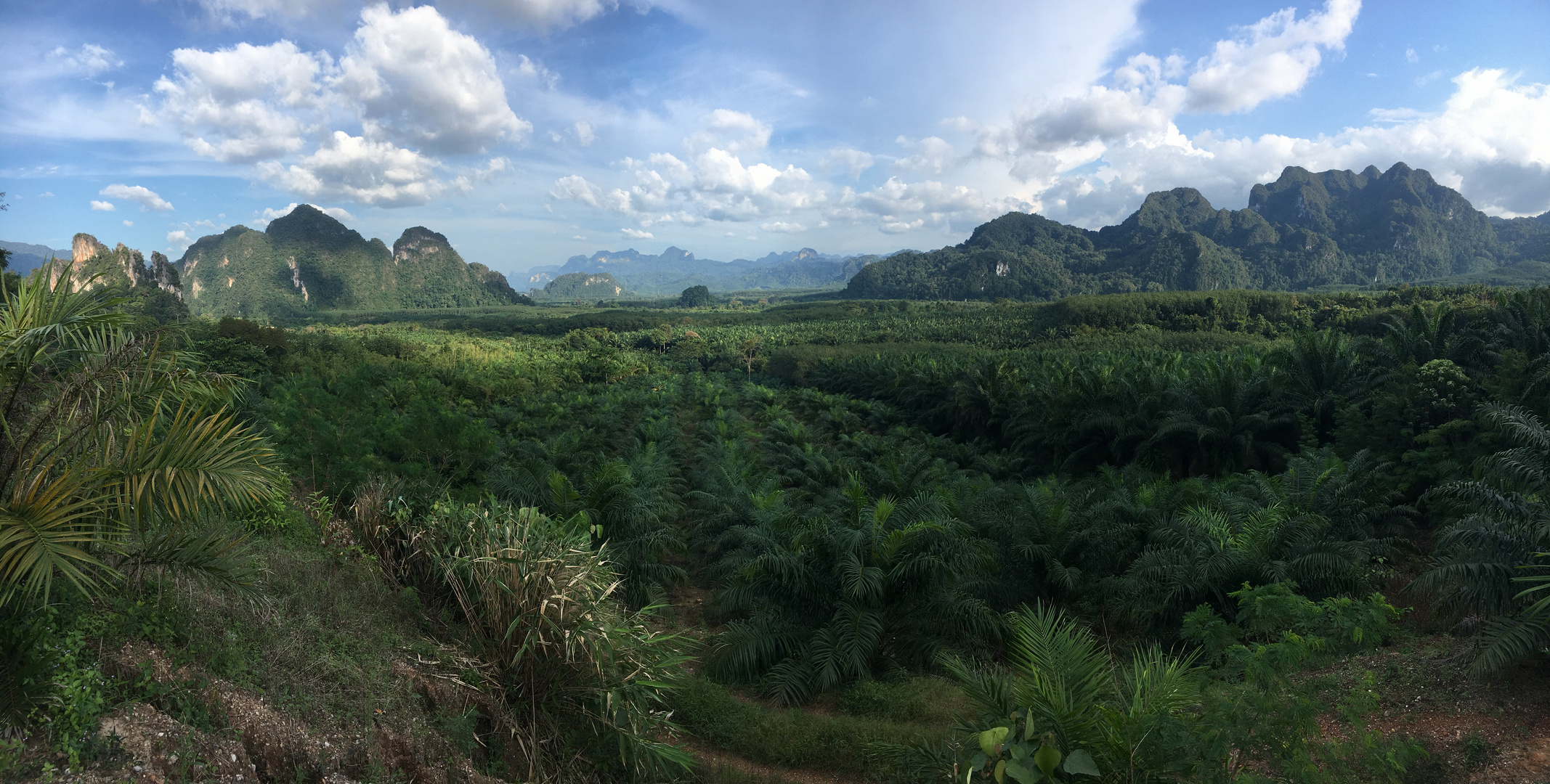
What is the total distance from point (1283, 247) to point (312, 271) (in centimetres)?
16495

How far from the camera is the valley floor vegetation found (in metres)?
3.49

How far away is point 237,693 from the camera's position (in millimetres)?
3877

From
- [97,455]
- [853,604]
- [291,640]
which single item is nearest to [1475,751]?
[853,604]

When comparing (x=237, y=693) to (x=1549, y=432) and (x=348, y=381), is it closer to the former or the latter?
(x=1549, y=432)

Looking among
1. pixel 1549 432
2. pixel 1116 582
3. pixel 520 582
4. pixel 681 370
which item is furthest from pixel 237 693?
pixel 681 370

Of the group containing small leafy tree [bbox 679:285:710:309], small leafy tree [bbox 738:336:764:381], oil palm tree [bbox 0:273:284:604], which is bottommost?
small leafy tree [bbox 738:336:764:381]

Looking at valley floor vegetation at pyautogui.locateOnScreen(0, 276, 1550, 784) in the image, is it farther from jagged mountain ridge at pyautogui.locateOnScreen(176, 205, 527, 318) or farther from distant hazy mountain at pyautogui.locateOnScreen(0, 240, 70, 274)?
jagged mountain ridge at pyautogui.locateOnScreen(176, 205, 527, 318)

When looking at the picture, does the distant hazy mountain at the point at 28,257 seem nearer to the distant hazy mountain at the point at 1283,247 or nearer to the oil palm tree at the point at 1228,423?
the oil palm tree at the point at 1228,423

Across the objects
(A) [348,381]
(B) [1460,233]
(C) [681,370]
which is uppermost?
(B) [1460,233]

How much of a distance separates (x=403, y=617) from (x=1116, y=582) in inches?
315

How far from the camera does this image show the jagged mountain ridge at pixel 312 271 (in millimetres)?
108587

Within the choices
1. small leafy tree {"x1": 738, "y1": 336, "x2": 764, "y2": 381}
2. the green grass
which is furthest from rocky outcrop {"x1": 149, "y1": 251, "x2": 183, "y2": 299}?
the green grass

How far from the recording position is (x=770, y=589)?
8711 millimetres

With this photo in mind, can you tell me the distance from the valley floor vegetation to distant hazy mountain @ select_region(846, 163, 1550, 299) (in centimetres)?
10344
